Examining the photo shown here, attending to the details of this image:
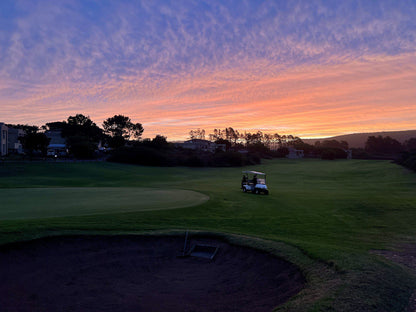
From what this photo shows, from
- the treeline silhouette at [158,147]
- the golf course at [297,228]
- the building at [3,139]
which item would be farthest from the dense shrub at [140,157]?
the golf course at [297,228]

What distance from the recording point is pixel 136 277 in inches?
307

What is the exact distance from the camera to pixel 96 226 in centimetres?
1155

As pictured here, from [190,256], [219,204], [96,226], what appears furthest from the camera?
[219,204]

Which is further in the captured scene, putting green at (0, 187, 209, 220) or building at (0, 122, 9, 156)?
building at (0, 122, 9, 156)

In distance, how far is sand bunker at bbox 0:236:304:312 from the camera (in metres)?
6.23

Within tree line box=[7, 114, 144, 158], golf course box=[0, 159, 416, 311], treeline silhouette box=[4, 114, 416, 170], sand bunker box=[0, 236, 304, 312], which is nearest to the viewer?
golf course box=[0, 159, 416, 311]

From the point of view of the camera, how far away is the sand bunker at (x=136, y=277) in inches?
245

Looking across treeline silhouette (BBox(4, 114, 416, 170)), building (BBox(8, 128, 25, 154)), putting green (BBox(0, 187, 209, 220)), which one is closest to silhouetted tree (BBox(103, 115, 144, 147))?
treeline silhouette (BBox(4, 114, 416, 170))

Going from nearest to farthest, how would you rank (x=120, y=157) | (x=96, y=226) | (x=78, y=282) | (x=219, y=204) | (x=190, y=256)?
1. (x=78, y=282)
2. (x=190, y=256)
3. (x=96, y=226)
4. (x=219, y=204)
5. (x=120, y=157)

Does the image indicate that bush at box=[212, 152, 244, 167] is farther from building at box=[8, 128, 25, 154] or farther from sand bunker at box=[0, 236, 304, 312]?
sand bunker at box=[0, 236, 304, 312]

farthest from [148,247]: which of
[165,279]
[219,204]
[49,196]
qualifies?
[49,196]

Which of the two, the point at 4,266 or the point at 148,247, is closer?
the point at 4,266

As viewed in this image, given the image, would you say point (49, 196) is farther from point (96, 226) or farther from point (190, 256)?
point (190, 256)

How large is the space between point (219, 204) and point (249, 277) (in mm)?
11816
